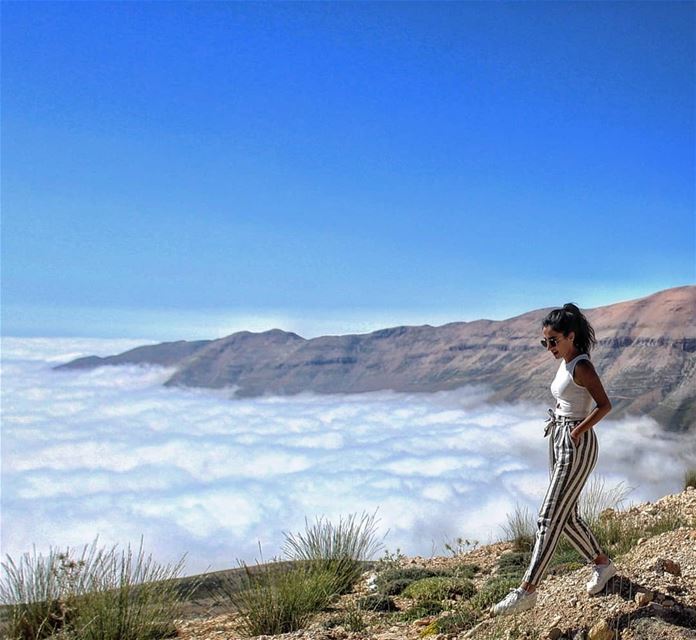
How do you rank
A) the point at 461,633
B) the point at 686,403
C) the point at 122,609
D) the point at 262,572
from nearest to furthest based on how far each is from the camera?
the point at 461,633, the point at 122,609, the point at 262,572, the point at 686,403

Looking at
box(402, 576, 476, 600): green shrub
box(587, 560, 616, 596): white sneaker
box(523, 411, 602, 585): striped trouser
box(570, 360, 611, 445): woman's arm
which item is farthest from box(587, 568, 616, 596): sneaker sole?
box(402, 576, 476, 600): green shrub

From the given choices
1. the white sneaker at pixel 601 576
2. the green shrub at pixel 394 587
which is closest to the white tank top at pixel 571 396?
the white sneaker at pixel 601 576

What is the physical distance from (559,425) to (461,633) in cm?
A: 192

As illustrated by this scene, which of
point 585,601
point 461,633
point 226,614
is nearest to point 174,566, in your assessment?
point 226,614

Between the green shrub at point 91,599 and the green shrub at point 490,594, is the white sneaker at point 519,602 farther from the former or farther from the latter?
the green shrub at point 91,599

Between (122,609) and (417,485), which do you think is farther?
(417,485)

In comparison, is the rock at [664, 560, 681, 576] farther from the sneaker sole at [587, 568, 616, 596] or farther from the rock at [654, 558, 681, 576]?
the sneaker sole at [587, 568, 616, 596]

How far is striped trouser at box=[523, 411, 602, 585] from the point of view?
5.27m

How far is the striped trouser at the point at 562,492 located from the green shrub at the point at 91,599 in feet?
11.2

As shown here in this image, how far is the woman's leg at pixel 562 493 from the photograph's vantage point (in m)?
5.27

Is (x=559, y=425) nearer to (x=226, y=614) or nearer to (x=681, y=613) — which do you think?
(x=681, y=613)

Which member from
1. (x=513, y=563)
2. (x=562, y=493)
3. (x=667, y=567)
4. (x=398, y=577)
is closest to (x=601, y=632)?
(x=562, y=493)

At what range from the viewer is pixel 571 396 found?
5.31 meters

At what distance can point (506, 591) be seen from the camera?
711 cm
